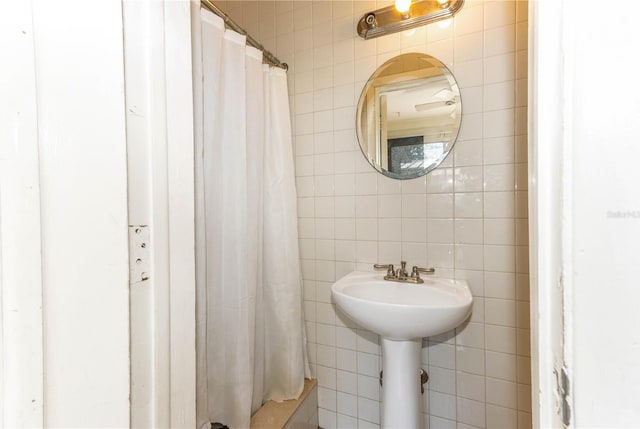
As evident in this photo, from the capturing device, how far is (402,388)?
3.58 feet

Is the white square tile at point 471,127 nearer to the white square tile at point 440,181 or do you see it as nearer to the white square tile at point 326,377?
the white square tile at point 440,181

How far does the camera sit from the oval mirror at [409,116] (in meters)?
1.22

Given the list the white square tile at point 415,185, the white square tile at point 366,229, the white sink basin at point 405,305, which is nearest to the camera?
the white sink basin at point 405,305

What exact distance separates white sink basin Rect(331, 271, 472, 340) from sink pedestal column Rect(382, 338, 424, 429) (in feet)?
0.34

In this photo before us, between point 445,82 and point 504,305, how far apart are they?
Result: 3.16 feet

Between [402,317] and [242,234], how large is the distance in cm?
68

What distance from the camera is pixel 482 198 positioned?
117 centimetres

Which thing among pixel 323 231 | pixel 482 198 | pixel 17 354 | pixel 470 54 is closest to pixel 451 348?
pixel 482 198

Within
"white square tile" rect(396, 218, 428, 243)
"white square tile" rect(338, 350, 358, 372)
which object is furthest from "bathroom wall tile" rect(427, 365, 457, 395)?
"white square tile" rect(396, 218, 428, 243)

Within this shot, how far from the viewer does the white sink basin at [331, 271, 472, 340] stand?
93 cm

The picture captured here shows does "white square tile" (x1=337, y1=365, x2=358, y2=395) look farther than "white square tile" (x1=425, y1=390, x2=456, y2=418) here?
Yes

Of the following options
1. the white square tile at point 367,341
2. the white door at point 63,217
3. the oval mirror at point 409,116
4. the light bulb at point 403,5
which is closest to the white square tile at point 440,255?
the oval mirror at point 409,116

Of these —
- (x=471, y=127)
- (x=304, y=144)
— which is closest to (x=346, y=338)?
(x=304, y=144)

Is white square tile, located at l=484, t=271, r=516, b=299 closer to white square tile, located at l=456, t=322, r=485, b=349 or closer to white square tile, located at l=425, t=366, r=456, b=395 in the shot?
white square tile, located at l=456, t=322, r=485, b=349
